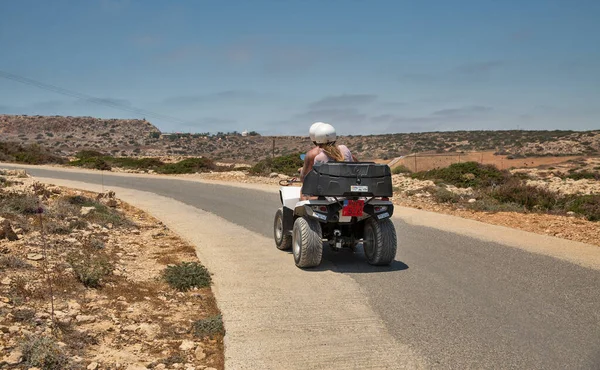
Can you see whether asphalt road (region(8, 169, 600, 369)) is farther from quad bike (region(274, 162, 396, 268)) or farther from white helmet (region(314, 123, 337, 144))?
white helmet (region(314, 123, 337, 144))

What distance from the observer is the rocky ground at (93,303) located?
5000 mm

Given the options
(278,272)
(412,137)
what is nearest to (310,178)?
(278,272)

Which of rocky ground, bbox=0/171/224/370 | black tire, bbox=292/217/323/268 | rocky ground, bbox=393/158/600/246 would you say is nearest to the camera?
rocky ground, bbox=0/171/224/370

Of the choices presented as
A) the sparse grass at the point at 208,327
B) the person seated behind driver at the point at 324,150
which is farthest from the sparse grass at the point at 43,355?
the person seated behind driver at the point at 324,150

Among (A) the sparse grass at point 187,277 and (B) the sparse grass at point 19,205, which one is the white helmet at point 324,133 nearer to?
(A) the sparse grass at point 187,277

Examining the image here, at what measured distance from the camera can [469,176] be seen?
25.0m

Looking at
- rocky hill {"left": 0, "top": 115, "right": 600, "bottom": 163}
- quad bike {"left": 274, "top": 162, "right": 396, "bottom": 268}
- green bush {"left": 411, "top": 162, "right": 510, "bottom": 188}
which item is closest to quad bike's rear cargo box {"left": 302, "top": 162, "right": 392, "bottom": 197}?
quad bike {"left": 274, "top": 162, "right": 396, "bottom": 268}

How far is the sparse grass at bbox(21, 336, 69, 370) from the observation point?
4551mm

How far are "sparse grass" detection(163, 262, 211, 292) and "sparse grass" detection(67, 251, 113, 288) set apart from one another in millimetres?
872

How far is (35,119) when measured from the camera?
109 metres

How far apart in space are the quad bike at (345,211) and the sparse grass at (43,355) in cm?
393

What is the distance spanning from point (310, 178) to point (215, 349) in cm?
324

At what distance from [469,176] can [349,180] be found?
61.3 feet

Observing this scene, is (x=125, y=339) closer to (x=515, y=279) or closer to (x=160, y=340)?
(x=160, y=340)
